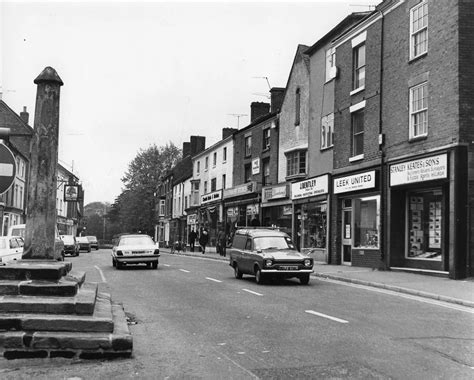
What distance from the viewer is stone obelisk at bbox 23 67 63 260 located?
337 inches

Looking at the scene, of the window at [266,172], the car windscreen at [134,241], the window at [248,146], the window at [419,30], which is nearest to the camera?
the window at [419,30]

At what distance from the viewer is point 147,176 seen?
294ft

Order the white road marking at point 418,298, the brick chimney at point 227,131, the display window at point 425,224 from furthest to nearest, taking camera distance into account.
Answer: the brick chimney at point 227,131, the display window at point 425,224, the white road marking at point 418,298

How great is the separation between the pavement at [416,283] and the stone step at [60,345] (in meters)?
8.37

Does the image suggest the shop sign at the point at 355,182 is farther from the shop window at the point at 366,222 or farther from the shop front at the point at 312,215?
the shop front at the point at 312,215

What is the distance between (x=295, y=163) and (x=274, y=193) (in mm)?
2906

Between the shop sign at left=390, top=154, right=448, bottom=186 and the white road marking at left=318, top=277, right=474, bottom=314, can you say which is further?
the shop sign at left=390, top=154, right=448, bottom=186

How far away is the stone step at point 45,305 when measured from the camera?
7215mm

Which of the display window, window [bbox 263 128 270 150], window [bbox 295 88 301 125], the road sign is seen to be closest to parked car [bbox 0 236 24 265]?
the display window

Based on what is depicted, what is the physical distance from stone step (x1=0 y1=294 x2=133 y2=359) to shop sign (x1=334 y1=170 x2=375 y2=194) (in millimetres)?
16744

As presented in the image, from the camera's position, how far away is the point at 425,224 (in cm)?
1966

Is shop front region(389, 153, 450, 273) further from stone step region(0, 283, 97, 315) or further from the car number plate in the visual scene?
stone step region(0, 283, 97, 315)

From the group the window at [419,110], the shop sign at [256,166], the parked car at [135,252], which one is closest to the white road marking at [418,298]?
the window at [419,110]

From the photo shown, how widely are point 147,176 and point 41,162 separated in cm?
8184
